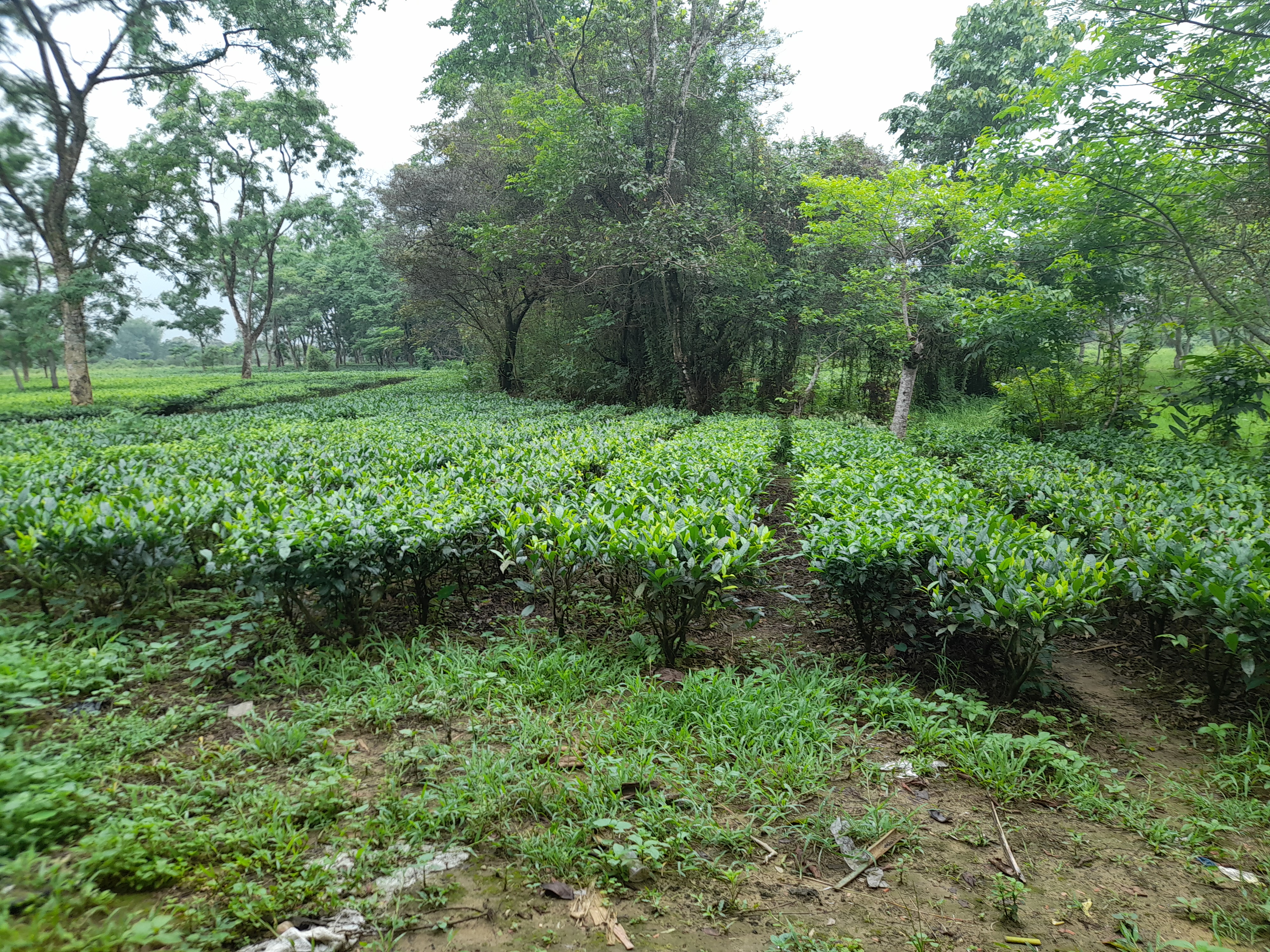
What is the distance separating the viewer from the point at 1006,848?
2.16 metres

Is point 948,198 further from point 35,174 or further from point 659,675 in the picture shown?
point 35,174

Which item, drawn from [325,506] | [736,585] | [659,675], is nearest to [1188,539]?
[736,585]

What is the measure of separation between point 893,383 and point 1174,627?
16.4 meters

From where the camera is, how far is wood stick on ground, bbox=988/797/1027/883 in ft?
6.75

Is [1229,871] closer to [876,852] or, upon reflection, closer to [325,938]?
[876,852]

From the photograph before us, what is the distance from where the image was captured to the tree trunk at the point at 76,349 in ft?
50.4

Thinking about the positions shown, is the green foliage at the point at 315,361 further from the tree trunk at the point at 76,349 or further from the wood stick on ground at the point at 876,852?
the wood stick on ground at the point at 876,852

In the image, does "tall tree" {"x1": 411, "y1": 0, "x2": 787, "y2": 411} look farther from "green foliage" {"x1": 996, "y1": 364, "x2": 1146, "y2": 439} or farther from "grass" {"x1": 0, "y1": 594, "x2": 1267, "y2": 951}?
"grass" {"x1": 0, "y1": 594, "x2": 1267, "y2": 951}

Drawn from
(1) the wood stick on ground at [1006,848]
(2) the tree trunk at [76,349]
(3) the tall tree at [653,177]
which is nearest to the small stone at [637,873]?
(1) the wood stick on ground at [1006,848]

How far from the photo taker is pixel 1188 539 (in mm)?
3637

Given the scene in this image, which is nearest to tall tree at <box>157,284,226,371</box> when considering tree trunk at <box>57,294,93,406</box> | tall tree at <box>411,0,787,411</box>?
tree trunk at <box>57,294,93,406</box>

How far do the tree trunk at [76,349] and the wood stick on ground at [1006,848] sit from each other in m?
21.1

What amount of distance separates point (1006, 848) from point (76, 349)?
22.6 meters

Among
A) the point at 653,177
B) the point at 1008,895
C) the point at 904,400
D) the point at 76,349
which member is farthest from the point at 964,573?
the point at 76,349
